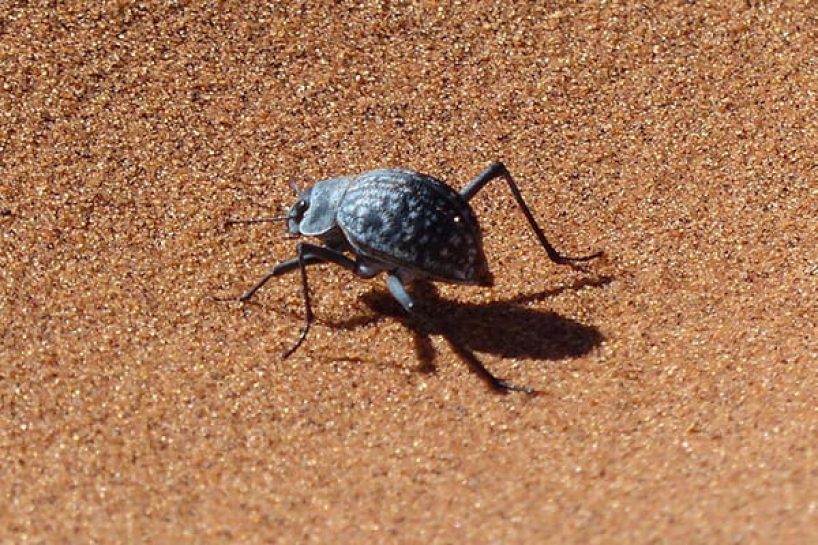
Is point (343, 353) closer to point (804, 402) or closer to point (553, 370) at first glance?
point (553, 370)

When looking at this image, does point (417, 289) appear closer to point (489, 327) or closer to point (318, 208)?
point (489, 327)

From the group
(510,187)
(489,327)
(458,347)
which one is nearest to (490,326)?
(489,327)

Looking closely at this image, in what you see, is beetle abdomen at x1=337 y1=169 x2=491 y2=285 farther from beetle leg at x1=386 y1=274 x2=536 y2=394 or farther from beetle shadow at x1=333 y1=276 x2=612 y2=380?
beetle shadow at x1=333 y1=276 x2=612 y2=380

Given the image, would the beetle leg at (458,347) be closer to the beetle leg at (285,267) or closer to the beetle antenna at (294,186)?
the beetle leg at (285,267)

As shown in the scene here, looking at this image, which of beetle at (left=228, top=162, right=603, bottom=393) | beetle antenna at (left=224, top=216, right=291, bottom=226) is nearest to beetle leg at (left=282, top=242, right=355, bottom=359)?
beetle at (left=228, top=162, right=603, bottom=393)

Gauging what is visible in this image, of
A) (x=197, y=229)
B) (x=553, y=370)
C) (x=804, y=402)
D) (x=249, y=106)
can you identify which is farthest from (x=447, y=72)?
(x=804, y=402)
